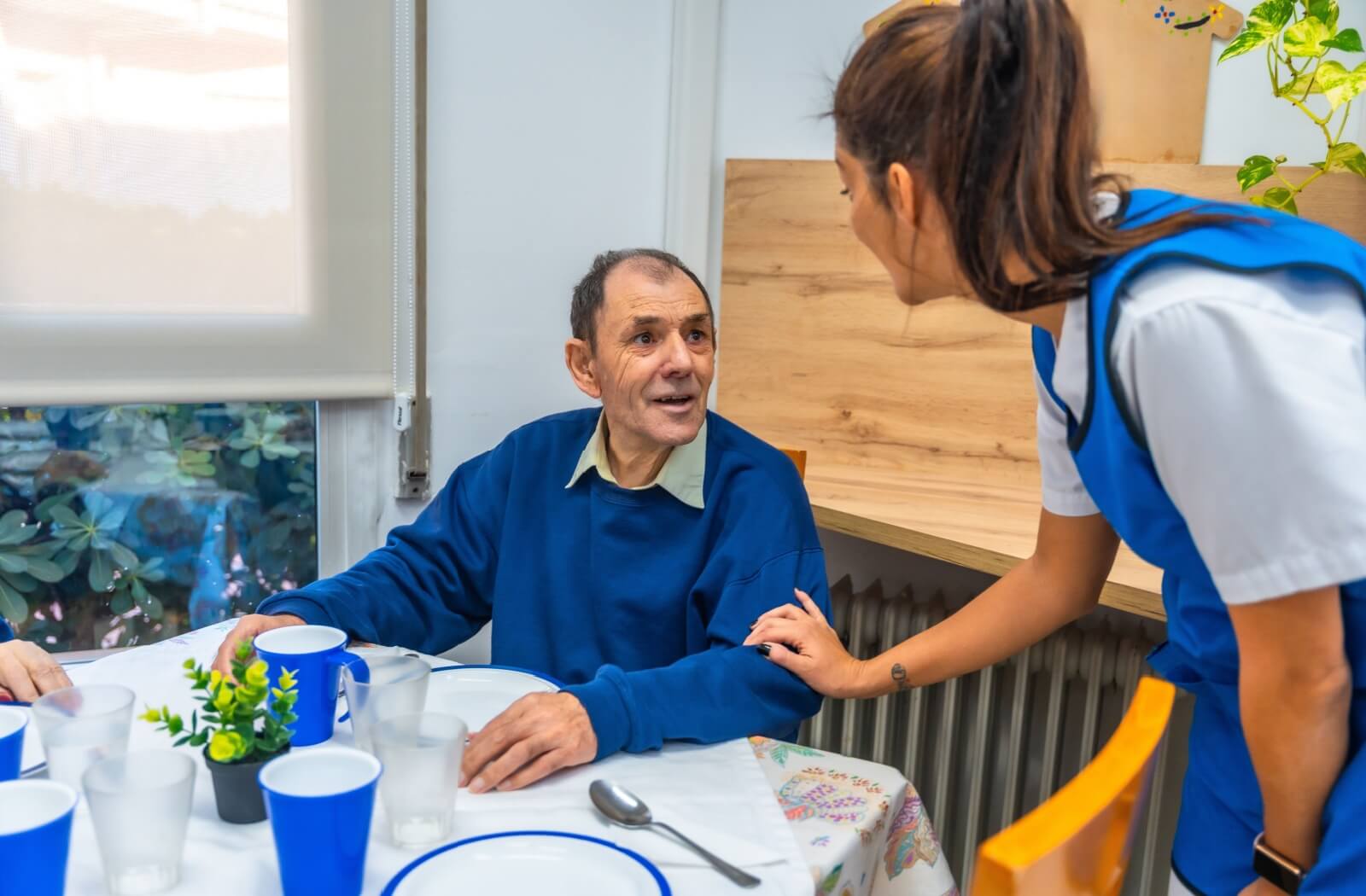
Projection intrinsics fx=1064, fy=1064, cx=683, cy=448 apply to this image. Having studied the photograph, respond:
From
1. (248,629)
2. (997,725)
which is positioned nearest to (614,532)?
(248,629)

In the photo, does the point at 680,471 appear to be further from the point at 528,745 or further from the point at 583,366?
the point at 528,745

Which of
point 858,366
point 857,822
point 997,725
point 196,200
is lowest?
point 997,725

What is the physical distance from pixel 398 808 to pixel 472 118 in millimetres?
1396

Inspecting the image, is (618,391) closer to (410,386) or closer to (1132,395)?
(410,386)

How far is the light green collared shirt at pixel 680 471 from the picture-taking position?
1.46 metres

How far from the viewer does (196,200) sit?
171 centimetres

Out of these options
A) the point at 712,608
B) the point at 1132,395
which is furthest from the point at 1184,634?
the point at 712,608

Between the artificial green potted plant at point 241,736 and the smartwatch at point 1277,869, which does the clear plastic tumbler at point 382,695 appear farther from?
the smartwatch at point 1277,869

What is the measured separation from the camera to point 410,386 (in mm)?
1937

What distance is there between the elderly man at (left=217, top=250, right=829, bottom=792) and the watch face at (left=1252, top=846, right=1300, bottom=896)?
1.91ft

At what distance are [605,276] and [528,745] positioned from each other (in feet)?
2.55

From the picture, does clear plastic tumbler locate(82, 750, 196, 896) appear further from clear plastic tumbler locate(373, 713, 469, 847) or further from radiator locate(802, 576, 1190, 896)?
radiator locate(802, 576, 1190, 896)

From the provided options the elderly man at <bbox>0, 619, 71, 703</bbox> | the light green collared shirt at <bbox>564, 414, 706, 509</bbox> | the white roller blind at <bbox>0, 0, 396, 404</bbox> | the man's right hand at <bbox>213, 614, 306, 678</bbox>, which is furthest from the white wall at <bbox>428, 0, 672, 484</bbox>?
the elderly man at <bbox>0, 619, 71, 703</bbox>

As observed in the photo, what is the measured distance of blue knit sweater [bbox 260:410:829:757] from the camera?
4.58ft
